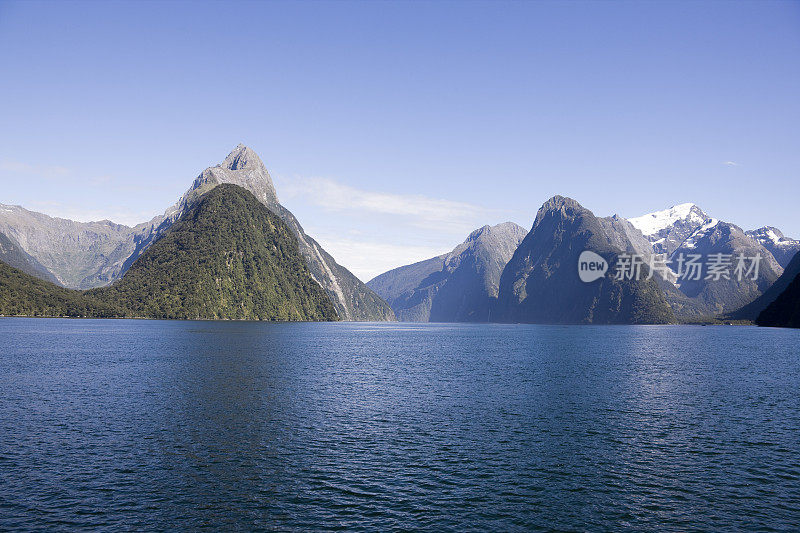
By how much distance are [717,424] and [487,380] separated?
1550 inches

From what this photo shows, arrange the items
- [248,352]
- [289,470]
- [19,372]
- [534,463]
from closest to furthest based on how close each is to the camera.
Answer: [289,470] → [534,463] → [19,372] → [248,352]

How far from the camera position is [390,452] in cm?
4494

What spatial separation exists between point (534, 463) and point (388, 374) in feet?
186

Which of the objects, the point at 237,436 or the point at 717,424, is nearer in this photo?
the point at 237,436

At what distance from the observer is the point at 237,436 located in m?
49.7

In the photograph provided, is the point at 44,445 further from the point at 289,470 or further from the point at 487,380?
the point at 487,380

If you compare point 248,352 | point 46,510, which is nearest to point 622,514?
point 46,510

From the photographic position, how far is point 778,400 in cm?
7338

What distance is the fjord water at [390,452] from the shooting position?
32125 mm

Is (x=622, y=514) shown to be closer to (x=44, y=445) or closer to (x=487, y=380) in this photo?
(x=44, y=445)

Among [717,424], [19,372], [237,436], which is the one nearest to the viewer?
[237,436]

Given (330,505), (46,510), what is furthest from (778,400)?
(46,510)

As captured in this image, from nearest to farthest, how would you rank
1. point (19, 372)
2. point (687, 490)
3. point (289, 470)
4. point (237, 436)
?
point (687, 490) < point (289, 470) < point (237, 436) < point (19, 372)

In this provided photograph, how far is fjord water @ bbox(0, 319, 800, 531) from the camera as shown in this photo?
32125mm
